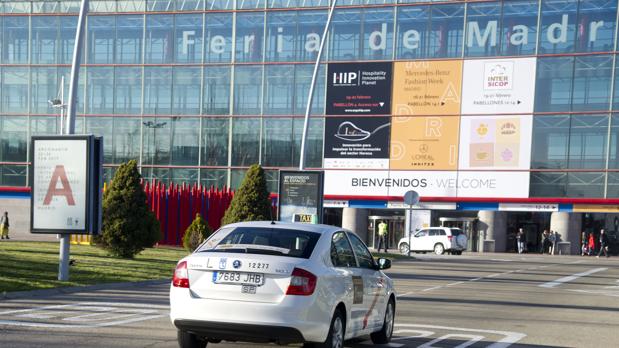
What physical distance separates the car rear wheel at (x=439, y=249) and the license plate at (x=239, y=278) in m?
44.3

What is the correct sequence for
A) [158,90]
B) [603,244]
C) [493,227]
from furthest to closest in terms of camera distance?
[158,90] → [493,227] → [603,244]

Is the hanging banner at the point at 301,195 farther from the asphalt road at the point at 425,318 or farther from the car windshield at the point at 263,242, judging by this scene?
the car windshield at the point at 263,242

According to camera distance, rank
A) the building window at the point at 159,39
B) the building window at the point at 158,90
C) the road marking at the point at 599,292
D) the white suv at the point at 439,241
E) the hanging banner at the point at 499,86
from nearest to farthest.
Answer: the road marking at the point at 599,292 < the white suv at the point at 439,241 < the hanging banner at the point at 499,86 < the building window at the point at 159,39 < the building window at the point at 158,90

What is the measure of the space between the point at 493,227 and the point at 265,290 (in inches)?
2037

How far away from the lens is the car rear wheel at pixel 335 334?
948 cm

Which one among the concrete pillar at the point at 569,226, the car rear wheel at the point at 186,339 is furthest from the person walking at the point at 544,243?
the car rear wheel at the point at 186,339

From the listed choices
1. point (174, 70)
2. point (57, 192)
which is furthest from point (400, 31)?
point (57, 192)

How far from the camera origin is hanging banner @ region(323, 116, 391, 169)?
6134 cm

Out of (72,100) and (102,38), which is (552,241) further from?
(72,100)

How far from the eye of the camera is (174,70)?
66.2 metres

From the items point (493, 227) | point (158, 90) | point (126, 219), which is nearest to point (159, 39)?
point (158, 90)

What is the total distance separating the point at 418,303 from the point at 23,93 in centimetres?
5593

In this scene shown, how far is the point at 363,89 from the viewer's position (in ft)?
202

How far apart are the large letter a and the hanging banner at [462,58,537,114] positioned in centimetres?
4263
